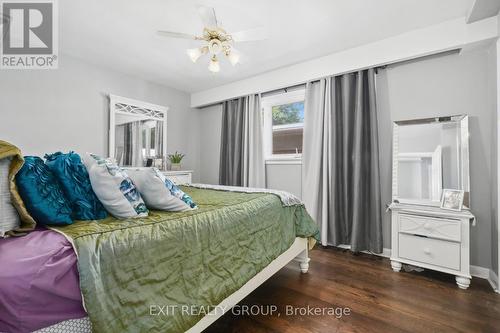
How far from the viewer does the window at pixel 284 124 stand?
354cm

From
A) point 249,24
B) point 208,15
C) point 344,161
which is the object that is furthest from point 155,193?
point 344,161

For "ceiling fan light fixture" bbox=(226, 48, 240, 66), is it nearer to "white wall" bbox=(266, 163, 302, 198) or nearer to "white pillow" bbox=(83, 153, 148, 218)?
"white pillow" bbox=(83, 153, 148, 218)

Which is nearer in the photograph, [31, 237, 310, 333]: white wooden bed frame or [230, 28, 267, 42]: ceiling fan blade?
[31, 237, 310, 333]: white wooden bed frame

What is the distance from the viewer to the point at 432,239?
84.3 inches

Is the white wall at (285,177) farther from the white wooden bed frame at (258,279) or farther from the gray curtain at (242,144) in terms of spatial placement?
the white wooden bed frame at (258,279)

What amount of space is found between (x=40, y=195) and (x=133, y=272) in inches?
21.6

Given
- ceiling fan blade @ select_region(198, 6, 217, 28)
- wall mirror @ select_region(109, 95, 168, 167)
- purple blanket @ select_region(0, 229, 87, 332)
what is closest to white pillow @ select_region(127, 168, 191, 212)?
purple blanket @ select_region(0, 229, 87, 332)

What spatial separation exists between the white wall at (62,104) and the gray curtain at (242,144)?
1.37 metres

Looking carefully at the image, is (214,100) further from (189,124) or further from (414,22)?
(414,22)

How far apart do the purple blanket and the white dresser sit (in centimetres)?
254

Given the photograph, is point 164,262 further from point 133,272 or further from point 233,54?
point 233,54

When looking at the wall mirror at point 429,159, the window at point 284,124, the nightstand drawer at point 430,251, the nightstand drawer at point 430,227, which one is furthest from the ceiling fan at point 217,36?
the nightstand drawer at point 430,251

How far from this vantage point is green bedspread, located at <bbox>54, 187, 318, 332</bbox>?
85 cm

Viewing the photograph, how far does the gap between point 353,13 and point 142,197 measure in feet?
7.66
